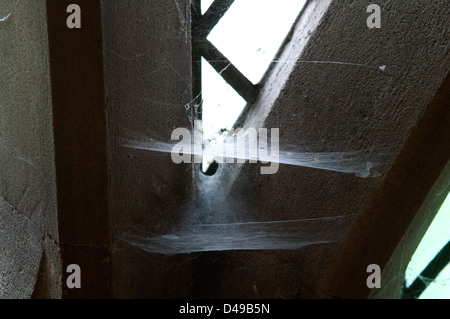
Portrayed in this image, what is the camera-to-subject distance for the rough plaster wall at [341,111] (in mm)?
1112

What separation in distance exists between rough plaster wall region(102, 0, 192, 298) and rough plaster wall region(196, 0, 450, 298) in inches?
12.3

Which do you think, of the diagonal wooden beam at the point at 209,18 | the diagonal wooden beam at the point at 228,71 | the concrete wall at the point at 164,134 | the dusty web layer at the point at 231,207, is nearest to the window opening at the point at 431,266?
the concrete wall at the point at 164,134

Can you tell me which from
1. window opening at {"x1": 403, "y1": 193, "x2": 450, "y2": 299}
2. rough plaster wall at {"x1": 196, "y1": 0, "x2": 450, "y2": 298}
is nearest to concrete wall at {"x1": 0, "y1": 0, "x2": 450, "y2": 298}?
rough plaster wall at {"x1": 196, "y1": 0, "x2": 450, "y2": 298}

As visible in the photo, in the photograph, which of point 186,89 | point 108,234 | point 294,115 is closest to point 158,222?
point 108,234

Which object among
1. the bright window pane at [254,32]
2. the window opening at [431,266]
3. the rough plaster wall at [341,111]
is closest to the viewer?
the rough plaster wall at [341,111]

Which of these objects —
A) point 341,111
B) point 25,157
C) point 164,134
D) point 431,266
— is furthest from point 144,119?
point 431,266

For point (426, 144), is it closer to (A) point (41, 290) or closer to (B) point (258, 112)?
(B) point (258, 112)

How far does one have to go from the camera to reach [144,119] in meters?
1.30

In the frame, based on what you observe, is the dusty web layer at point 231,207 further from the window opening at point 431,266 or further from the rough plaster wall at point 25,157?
the window opening at point 431,266

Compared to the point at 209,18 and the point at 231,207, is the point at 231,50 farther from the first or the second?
the point at 231,207

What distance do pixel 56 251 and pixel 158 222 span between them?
359 millimetres

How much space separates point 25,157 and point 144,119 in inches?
15.8

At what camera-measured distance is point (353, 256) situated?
1273 mm

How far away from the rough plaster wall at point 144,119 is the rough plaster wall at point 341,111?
1.03 ft
